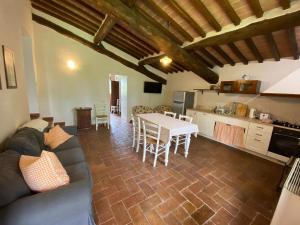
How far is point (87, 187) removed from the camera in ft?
4.04

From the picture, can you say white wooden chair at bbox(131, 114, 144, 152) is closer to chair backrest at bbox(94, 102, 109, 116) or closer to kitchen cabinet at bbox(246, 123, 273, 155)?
chair backrest at bbox(94, 102, 109, 116)

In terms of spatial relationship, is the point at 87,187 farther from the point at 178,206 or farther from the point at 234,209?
the point at 234,209

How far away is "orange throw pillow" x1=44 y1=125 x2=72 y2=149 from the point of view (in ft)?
7.65

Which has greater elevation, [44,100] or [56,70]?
[56,70]

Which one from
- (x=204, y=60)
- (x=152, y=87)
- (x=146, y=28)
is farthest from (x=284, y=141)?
(x=152, y=87)

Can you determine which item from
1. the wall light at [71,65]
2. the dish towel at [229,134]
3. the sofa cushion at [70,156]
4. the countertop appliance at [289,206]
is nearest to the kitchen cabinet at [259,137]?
the dish towel at [229,134]

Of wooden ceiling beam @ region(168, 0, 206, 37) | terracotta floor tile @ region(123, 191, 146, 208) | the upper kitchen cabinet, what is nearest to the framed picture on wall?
terracotta floor tile @ region(123, 191, 146, 208)

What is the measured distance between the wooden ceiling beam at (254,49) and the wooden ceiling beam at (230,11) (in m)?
0.58

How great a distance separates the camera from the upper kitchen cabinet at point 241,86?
3639 mm

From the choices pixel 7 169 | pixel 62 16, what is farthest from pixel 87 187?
pixel 62 16

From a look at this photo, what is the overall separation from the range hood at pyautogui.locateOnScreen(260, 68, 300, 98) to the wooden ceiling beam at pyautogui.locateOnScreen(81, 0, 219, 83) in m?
1.83

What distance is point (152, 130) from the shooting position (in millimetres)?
2816

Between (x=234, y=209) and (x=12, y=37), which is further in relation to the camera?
(x=12, y=37)

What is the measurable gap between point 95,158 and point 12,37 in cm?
247
